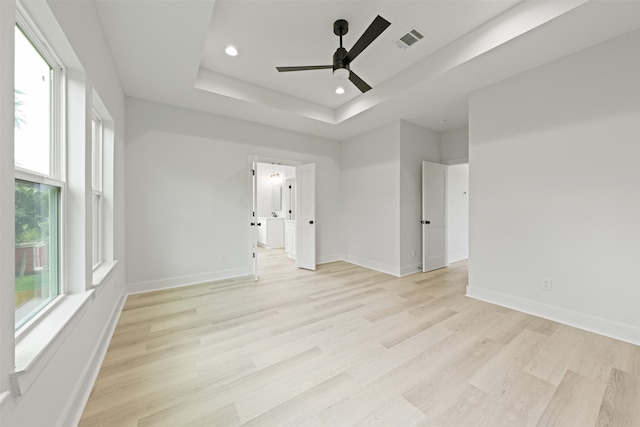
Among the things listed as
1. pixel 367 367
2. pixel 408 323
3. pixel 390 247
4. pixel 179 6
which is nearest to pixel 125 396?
pixel 367 367

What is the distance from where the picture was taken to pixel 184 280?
150 inches

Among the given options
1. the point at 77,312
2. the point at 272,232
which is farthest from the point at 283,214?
the point at 77,312

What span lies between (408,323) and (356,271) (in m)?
2.13

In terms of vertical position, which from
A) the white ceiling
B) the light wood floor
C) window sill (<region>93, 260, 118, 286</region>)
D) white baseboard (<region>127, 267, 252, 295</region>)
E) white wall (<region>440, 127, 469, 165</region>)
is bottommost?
the light wood floor

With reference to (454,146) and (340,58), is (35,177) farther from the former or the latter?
(454,146)

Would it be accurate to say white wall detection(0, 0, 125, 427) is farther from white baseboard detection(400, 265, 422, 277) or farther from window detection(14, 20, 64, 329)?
white baseboard detection(400, 265, 422, 277)

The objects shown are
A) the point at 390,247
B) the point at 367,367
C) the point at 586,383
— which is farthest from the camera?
the point at 390,247

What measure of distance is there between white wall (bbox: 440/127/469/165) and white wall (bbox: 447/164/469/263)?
1.96 ft

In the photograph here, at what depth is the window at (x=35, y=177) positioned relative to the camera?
1216 millimetres

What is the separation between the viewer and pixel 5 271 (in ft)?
2.85

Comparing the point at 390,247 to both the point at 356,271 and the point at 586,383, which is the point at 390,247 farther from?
the point at 586,383

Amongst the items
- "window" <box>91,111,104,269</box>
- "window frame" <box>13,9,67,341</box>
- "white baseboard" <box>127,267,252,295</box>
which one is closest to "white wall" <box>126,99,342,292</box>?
"white baseboard" <box>127,267,252,295</box>

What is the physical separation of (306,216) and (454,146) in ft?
10.9

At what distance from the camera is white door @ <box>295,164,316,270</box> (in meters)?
4.84
